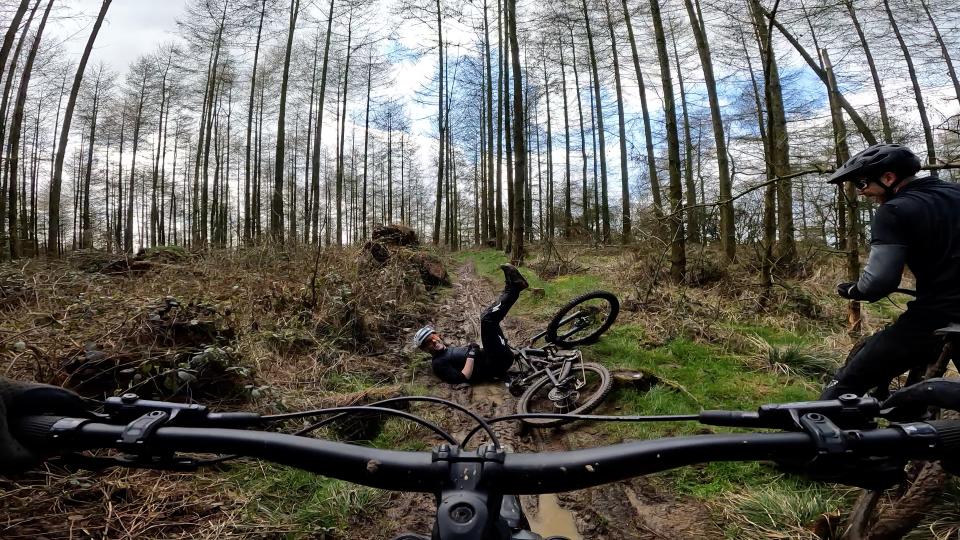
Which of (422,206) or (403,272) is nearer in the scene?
(403,272)

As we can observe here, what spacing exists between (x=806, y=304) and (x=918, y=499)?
18.9 ft

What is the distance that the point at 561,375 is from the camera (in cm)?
479

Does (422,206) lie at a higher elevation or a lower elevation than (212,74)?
lower

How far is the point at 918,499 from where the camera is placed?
1844 millimetres

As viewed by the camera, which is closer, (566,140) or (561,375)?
(561,375)

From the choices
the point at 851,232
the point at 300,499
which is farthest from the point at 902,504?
the point at 851,232

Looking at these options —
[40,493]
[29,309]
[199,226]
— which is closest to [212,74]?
[199,226]

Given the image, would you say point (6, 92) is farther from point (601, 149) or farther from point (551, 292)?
point (601, 149)

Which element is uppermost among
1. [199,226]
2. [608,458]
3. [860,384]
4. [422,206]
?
[422,206]

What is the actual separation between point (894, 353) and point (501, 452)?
2917 mm

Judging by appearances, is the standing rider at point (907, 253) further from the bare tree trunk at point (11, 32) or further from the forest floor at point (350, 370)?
the bare tree trunk at point (11, 32)

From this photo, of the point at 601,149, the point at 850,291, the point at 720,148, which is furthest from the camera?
the point at 601,149

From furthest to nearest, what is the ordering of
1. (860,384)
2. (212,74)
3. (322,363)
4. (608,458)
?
(212,74) < (322,363) < (860,384) < (608,458)

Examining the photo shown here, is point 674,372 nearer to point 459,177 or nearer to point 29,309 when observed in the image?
point 29,309
